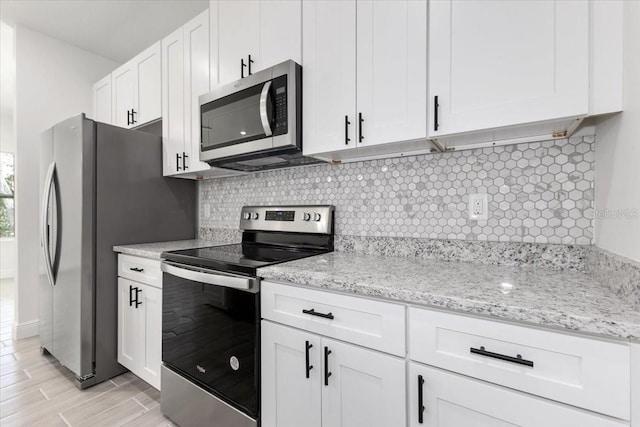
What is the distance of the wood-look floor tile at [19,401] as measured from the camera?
1.73 meters

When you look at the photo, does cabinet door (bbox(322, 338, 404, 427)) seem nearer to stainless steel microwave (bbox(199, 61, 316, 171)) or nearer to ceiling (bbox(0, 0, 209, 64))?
stainless steel microwave (bbox(199, 61, 316, 171))

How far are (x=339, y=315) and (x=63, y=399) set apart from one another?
2015 millimetres

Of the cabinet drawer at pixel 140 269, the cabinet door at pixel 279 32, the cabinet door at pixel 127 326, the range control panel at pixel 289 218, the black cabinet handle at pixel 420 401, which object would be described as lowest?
the cabinet door at pixel 127 326

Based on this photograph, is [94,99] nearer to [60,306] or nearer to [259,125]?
[60,306]

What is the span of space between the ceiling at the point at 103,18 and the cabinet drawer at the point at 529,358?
118 inches

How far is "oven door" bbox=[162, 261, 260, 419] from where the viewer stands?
4.17 feet

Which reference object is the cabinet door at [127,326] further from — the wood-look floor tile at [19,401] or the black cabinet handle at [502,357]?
the black cabinet handle at [502,357]

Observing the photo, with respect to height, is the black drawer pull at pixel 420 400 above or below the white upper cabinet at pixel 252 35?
below

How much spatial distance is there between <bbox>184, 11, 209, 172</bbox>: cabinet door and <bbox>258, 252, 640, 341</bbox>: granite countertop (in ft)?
4.31

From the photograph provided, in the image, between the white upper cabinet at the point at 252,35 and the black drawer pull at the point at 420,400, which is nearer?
the black drawer pull at the point at 420,400

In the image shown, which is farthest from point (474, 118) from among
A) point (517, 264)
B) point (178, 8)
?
point (178, 8)

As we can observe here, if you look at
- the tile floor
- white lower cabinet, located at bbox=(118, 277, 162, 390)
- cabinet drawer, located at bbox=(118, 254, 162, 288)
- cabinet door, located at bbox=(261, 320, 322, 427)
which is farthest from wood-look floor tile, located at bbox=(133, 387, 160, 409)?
cabinet door, located at bbox=(261, 320, 322, 427)

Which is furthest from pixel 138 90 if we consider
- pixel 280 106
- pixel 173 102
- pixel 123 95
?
pixel 280 106

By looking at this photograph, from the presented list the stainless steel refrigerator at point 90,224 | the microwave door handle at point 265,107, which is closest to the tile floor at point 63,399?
the stainless steel refrigerator at point 90,224
